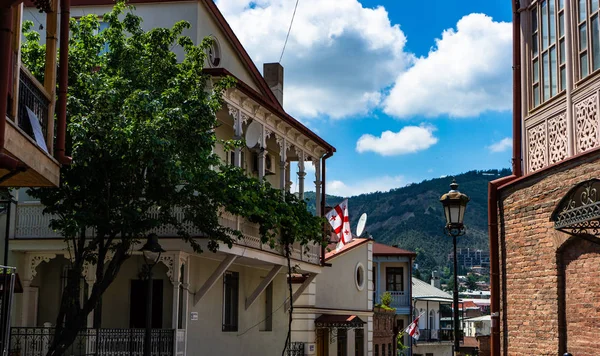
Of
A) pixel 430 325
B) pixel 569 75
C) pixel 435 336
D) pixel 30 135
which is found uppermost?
pixel 569 75

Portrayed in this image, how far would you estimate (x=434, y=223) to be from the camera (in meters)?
197

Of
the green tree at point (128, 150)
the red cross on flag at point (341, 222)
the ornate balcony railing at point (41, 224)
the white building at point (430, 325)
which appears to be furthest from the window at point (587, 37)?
the white building at point (430, 325)

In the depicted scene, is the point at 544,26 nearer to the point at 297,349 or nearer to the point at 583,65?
the point at 583,65

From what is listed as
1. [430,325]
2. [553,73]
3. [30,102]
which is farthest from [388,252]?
[30,102]

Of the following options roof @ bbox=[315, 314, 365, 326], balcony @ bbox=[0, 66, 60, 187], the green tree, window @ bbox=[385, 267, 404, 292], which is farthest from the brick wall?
window @ bbox=[385, 267, 404, 292]

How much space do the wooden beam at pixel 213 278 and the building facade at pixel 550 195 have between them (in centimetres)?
753

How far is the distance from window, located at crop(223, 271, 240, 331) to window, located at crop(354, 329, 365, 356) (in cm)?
1018

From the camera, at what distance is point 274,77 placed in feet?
103

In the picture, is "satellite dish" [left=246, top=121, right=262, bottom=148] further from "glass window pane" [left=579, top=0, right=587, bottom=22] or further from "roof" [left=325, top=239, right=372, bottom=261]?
"glass window pane" [left=579, top=0, right=587, bottom=22]

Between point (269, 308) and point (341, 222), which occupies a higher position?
point (341, 222)

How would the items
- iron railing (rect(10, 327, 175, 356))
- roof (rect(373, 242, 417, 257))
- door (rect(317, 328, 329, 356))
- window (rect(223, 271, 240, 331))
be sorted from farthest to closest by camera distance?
roof (rect(373, 242, 417, 257)) < door (rect(317, 328, 329, 356)) < window (rect(223, 271, 240, 331)) < iron railing (rect(10, 327, 175, 356))

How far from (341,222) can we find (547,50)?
13530mm

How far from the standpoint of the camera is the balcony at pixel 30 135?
31.4 feet

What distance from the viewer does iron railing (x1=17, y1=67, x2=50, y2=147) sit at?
10.2 metres
